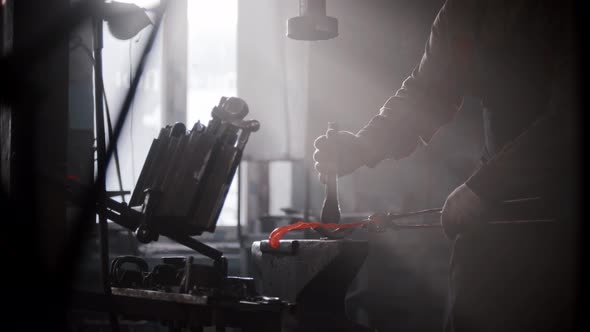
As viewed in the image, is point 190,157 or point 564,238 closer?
point 564,238

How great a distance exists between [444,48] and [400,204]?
354cm

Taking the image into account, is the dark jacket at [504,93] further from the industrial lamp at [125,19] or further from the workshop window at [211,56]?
the workshop window at [211,56]

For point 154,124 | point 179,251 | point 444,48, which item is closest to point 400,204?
point 179,251

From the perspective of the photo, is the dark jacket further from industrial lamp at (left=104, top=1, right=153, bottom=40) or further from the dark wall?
industrial lamp at (left=104, top=1, right=153, bottom=40)

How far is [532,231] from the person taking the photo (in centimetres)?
177

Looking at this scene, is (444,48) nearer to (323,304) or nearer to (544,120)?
(544,120)

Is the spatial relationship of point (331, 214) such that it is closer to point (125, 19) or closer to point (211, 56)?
point (125, 19)

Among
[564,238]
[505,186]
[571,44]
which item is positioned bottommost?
[564,238]

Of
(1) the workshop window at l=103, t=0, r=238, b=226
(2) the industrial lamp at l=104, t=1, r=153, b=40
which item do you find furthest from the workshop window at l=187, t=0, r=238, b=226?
(2) the industrial lamp at l=104, t=1, r=153, b=40

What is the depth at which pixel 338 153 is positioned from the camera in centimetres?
218

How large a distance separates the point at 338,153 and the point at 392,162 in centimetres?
364

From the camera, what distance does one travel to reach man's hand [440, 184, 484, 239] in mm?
1845

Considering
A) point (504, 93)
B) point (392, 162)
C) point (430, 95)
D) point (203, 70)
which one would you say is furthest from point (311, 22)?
point (203, 70)

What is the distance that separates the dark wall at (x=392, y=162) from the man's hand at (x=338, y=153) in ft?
8.04
